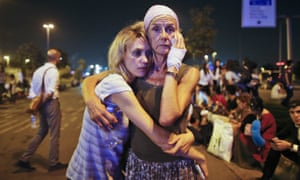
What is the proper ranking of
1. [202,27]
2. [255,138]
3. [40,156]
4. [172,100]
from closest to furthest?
[172,100]
[255,138]
[40,156]
[202,27]

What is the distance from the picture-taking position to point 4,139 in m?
8.45

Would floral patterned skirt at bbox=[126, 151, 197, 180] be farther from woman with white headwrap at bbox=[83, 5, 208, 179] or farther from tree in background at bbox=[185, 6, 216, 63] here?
tree in background at bbox=[185, 6, 216, 63]

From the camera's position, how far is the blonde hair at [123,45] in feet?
6.64

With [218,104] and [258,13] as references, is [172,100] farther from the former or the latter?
[258,13]

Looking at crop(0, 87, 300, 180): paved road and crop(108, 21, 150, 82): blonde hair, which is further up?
crop(108, 21, 150, 82): blonde hair

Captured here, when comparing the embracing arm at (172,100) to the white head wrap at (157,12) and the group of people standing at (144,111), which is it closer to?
the group of people standing at (144,111)

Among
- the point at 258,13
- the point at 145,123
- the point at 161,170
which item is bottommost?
the point at 161,170

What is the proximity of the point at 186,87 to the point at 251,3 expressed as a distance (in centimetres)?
1236

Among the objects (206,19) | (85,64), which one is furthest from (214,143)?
(85,64)

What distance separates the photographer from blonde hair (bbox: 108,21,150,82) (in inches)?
79.7

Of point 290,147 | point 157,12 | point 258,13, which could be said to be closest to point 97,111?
point 157,12

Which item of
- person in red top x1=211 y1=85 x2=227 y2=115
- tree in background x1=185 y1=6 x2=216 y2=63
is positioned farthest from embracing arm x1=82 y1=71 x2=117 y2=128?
tree in background x1=185 y1=6 x2=216 y2=63

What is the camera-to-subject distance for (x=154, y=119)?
74.8 inches

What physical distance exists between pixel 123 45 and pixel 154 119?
0.49 meters
